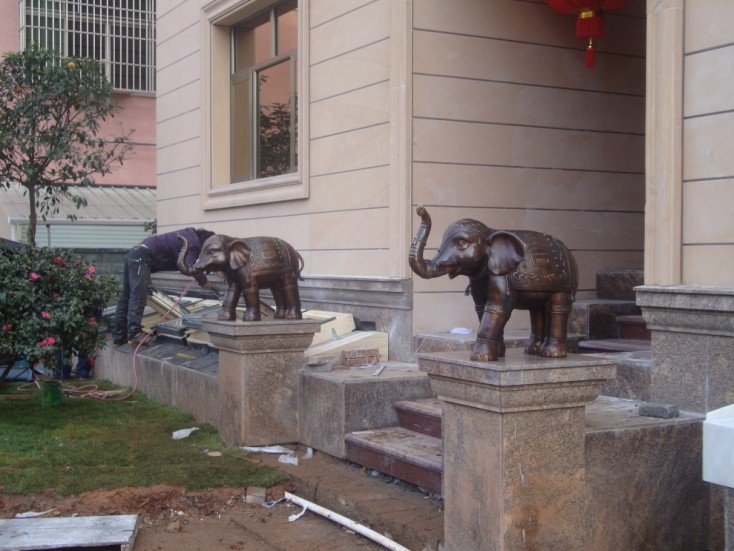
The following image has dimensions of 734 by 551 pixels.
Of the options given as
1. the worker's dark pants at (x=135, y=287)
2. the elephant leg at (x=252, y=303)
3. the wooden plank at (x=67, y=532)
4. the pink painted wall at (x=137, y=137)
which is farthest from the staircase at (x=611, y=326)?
the pink painted wall at (x=137, y=137)

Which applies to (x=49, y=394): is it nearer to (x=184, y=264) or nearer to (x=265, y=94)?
(x=184, y=264)

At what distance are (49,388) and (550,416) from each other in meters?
6.37

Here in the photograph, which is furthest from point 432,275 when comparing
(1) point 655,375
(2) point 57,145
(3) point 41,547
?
(2) point 57,145

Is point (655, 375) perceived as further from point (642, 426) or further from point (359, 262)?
point (359, 262)

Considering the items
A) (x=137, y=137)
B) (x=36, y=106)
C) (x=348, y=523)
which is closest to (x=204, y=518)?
(x=348, y=523)

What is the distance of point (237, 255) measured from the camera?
7500mm

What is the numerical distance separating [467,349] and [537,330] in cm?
238

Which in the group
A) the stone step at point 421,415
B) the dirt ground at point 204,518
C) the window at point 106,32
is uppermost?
the window at point 106,32

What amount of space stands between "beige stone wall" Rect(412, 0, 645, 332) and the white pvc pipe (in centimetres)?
245

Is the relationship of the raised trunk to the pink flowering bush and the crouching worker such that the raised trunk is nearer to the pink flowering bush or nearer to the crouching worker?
the pink flowering bush

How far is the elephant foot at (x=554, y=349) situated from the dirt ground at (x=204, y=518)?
5.28 ft

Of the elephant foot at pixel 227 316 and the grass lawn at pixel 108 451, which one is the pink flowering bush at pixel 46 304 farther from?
the elephant foot at pixel 227 316

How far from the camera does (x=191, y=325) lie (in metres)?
9.83

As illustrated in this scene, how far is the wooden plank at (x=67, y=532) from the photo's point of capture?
536 cm
